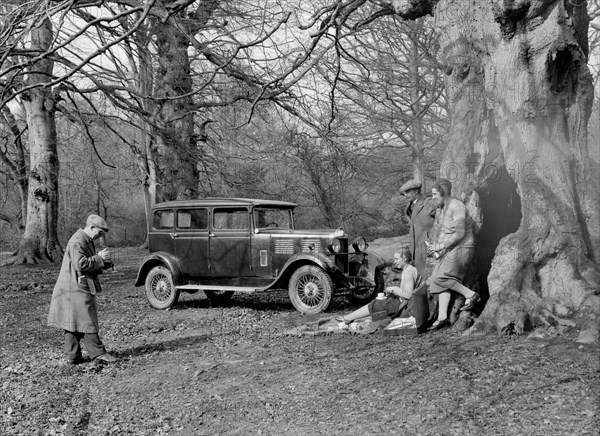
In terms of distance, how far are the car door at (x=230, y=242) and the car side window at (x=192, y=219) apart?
21 centimetres

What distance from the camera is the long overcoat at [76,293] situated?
7.29 meters

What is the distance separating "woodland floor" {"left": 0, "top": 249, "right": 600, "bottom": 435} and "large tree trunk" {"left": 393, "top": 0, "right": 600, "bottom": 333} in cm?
90

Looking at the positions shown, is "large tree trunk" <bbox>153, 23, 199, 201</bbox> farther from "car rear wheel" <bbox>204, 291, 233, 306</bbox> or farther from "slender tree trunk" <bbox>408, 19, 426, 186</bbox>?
"slender tree trunk" <bbox>408, 19, 426, 186</bbox>

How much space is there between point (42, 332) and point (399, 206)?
19.9m

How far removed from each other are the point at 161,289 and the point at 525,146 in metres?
6.73

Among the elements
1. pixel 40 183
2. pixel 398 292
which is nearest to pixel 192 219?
pixel 398 292

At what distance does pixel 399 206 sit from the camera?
27891mm

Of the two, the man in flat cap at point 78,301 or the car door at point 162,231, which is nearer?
the man in flat cap at point 78,301

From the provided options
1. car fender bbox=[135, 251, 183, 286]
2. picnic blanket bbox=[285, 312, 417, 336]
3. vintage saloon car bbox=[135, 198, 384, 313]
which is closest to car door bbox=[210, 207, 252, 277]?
vintage saloon car bbox=[135, 198, 384, 313]

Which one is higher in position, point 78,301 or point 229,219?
point 229,219

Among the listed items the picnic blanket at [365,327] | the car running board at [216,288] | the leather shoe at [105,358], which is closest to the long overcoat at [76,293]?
the leather shoe at [105,358]

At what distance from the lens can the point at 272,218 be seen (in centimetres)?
1167

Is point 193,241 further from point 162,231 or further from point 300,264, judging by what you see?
point 300,264

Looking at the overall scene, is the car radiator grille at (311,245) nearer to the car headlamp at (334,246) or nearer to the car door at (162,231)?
the car headlamp at (334,246)
